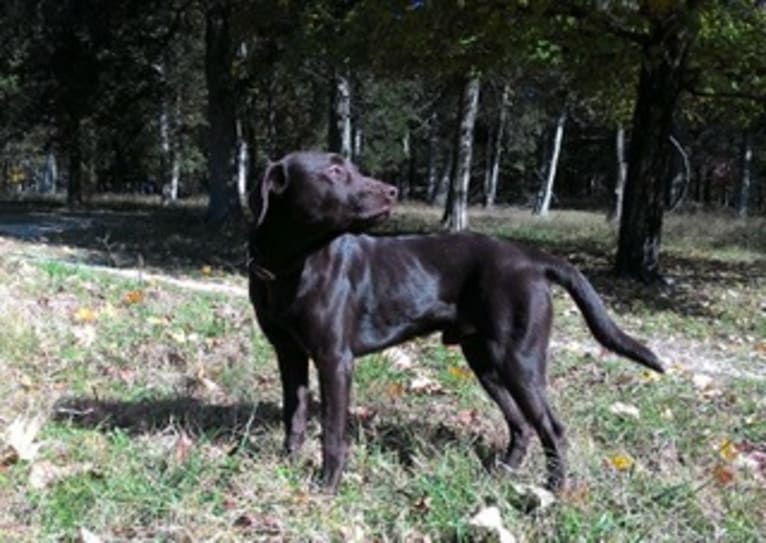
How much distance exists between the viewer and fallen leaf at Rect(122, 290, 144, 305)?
27.1 feet

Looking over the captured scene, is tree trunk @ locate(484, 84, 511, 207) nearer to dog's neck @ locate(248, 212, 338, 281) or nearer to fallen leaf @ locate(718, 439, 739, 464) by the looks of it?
fallen leaf @ locate(718, 439, 739, 464)

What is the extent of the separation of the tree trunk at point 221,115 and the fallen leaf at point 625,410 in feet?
59.6

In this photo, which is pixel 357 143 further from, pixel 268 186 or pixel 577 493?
pixel 577 493

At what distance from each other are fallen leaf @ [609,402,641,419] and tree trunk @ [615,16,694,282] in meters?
9.33

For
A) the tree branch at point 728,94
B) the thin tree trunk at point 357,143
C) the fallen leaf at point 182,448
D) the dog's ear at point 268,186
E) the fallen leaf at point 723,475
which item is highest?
the tree branch at point 728,94

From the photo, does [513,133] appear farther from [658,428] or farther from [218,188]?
[658,428]

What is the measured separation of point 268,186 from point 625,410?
2955 millimetres

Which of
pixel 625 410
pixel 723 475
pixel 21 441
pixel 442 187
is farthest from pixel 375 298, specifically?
pixel 442 187

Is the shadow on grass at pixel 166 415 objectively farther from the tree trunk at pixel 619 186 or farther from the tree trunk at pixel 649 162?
the tree trunk at pixel 619 186

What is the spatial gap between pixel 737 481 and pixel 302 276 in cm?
238

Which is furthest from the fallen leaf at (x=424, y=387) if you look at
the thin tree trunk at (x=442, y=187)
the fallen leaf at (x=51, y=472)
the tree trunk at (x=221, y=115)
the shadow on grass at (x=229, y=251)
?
the thin tree trunk at (x=442, y=187)

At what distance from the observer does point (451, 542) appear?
3.73 metres

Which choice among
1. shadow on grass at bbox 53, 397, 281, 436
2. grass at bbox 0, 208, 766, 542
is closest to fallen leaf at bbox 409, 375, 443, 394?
grass at bbox 0, 208, 766, 542

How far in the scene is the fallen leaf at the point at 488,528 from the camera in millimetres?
3648
